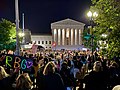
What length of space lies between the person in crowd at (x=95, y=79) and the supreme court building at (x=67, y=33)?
448 ft

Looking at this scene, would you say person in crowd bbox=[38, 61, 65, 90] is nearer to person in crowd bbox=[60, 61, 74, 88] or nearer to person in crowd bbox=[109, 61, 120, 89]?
person in crowd bbox=[60, 61, 74, 88]

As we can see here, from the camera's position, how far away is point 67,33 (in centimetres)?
14738

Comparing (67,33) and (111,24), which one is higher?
(67,33)

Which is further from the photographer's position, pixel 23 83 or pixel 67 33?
pixel 67 33

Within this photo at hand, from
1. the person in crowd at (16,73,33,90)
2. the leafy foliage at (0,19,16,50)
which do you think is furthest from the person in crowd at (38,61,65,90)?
the leafy foliage at (0,19,16,50)

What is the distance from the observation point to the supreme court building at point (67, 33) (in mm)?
146750

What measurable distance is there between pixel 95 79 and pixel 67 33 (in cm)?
13873

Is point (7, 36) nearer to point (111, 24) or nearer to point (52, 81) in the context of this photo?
point (111, 24)

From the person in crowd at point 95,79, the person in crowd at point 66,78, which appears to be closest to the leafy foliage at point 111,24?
the person in crowd at point 66,78

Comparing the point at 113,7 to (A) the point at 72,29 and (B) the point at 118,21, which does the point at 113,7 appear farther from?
(A) the point at 72,29

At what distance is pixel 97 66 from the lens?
8.93m

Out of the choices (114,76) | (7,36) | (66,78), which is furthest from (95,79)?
(7,36)

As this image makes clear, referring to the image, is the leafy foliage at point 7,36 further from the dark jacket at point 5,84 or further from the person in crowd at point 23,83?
the person in crowd at point 23,83

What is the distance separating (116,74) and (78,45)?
136206mm
